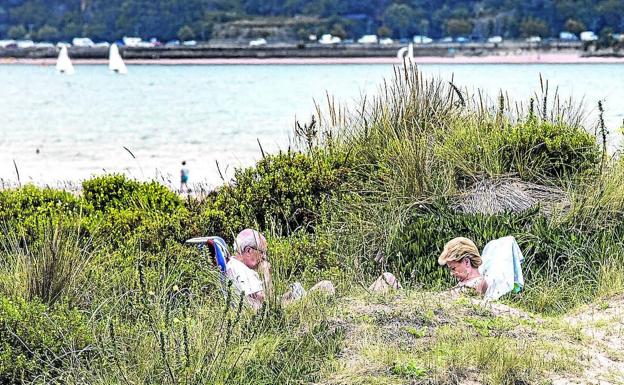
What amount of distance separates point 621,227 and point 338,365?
3.72m

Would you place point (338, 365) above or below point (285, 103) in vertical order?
above

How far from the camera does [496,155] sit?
9.07 m

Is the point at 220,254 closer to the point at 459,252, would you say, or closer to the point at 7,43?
the point at 459,252

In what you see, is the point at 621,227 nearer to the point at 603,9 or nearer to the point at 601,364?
the point at 601,364

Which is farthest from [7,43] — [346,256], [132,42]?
[346,256]

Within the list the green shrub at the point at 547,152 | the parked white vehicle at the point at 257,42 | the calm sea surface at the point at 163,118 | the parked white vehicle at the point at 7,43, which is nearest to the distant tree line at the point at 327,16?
the parked white vehicle at the point at 7,43

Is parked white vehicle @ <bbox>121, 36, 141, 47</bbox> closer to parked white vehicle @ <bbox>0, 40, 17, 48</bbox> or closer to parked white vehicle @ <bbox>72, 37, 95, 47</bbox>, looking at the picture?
parked white vehicle @ <bbox>72, 37, 95, 47</bbox>

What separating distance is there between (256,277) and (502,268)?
1790 millimetres

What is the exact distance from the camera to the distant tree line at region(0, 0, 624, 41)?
123812 millimetres

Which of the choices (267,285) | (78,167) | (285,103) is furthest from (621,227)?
(285,103)

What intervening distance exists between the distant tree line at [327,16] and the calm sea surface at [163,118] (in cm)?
4468

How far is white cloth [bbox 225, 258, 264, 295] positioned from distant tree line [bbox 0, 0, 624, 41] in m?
117

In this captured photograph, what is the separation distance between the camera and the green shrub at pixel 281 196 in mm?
8945

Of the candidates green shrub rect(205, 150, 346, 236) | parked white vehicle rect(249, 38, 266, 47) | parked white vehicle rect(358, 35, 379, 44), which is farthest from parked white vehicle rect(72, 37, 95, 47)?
green shrub rect(205, 150, 346, 236)
